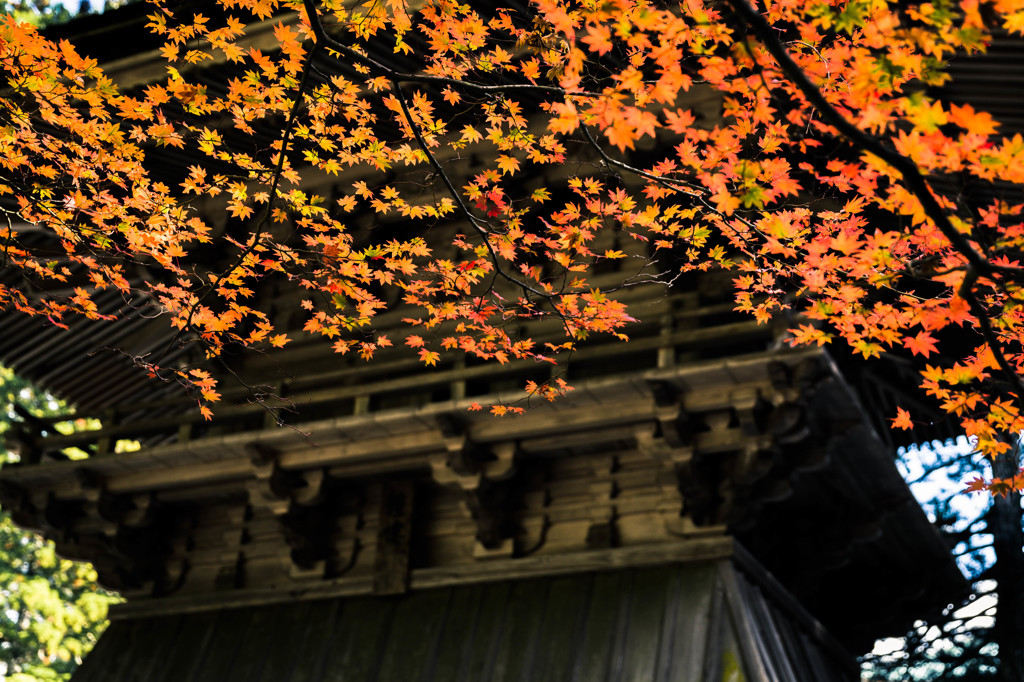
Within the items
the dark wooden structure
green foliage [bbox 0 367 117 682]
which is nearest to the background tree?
the dark wooden structure

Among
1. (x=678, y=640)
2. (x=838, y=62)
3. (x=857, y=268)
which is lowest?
(x=678, y=640)

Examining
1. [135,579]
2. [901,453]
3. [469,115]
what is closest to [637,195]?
[469,115]

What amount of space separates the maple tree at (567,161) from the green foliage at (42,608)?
34.1 ft

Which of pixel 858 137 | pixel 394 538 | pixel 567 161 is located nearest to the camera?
pixel 858 137

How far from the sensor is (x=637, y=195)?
9.01 m

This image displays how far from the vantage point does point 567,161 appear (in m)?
8.09

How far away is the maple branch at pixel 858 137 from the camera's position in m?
3.64

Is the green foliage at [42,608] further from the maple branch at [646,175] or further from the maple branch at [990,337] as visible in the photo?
the maple branch at [990,337]

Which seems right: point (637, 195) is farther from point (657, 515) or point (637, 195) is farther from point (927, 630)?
point (927, 630)

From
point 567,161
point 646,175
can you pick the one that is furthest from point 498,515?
point 646,175

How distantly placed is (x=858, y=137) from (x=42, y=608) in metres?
20.3

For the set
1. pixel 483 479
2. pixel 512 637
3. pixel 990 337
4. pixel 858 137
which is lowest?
pixel 990 337

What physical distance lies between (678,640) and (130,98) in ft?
23.4

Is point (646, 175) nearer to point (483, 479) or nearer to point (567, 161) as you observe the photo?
point (567, 161)
